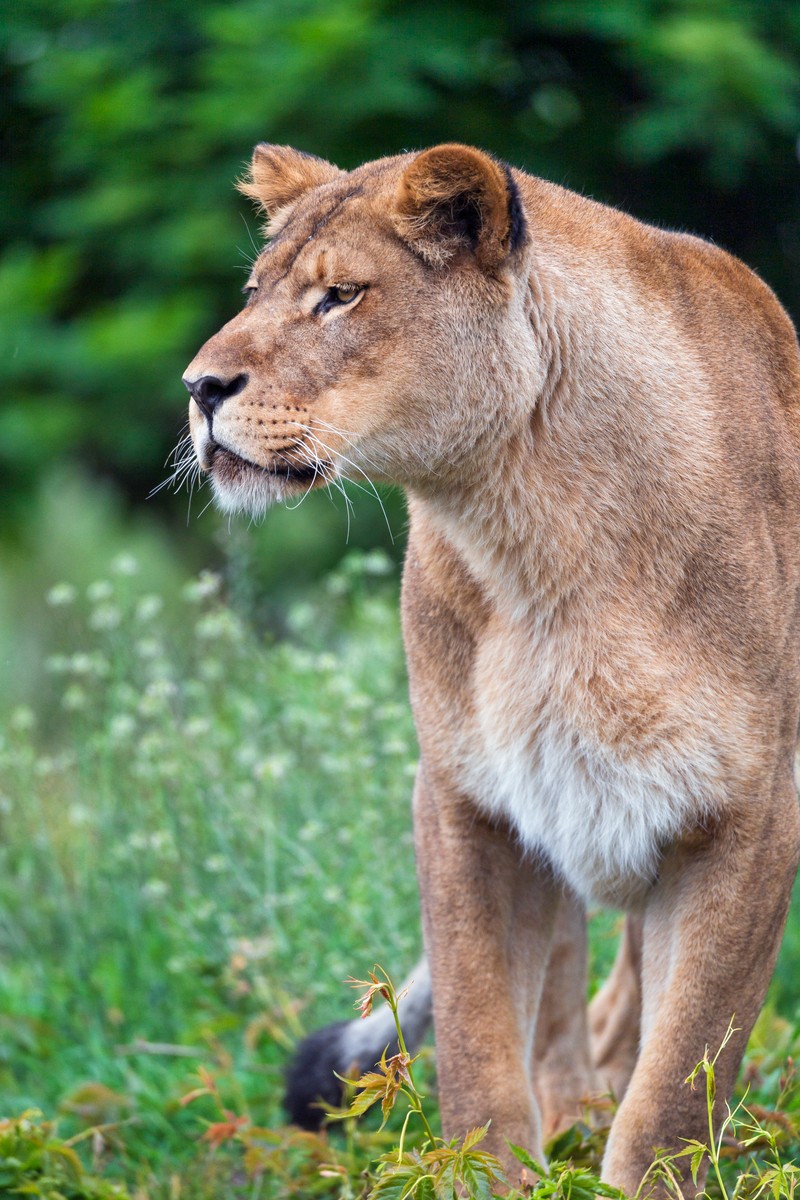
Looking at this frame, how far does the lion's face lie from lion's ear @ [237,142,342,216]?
0.44m

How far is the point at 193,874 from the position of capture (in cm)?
480

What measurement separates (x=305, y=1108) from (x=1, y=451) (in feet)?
11.8

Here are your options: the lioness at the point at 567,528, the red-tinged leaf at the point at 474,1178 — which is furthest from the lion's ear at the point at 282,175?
the red-tinged leaf at the point at 474,1178

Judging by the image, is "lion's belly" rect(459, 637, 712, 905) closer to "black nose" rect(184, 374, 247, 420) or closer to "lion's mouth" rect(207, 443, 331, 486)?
"lion's mouth" rect(207, 443, 331, 486)

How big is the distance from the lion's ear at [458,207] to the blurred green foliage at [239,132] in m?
3.14

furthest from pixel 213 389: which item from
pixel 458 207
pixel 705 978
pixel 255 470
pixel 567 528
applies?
pixel 705 978

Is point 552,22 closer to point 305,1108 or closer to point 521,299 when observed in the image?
point 521,299

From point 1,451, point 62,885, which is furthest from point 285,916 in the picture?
point 1,451

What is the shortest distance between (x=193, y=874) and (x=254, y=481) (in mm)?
2068

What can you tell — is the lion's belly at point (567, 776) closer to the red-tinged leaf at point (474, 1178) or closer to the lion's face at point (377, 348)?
the lion's face at point (377, 348)

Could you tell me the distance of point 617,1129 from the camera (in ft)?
9.84

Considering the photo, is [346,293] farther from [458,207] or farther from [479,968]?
[479,968]

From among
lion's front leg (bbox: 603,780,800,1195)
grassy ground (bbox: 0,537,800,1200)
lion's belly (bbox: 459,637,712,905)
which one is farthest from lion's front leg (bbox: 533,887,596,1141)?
lion's front leg (bbox: 603,780,800,1195)

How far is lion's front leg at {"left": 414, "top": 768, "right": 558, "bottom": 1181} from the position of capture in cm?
317
